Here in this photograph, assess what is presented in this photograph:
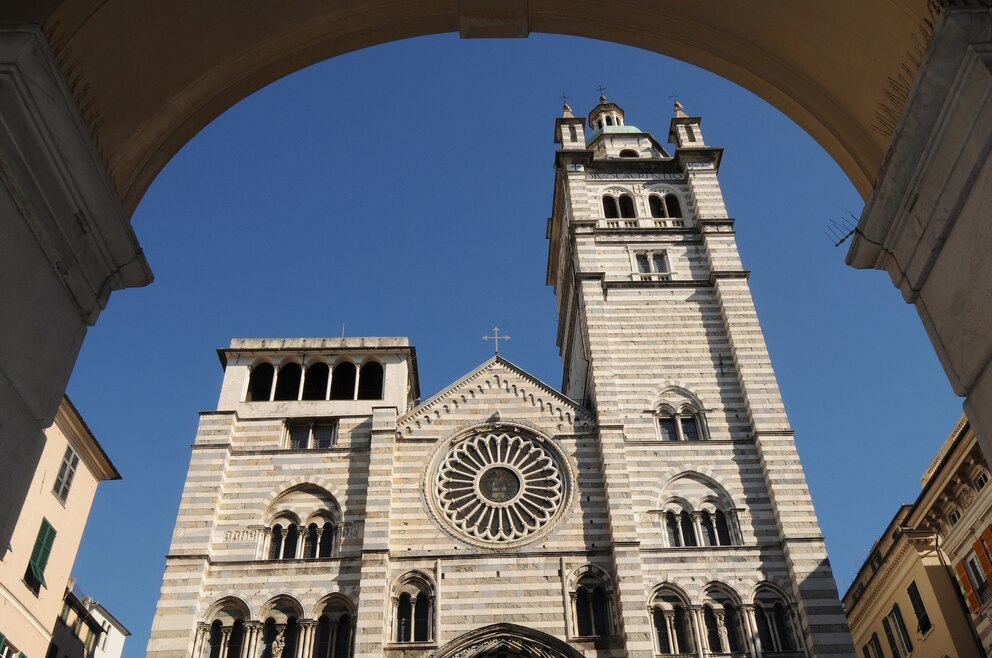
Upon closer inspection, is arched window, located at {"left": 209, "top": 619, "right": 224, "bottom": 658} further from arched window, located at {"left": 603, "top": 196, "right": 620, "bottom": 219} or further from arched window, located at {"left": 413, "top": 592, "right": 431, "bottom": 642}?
arched window, located at {"left": 603, "top": 196, "right": 620, "bottom": 219}

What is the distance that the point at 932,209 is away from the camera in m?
4.97

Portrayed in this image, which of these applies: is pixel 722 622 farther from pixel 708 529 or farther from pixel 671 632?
pixel 708 529

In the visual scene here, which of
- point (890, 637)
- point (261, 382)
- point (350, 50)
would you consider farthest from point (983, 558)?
point (350, 50)

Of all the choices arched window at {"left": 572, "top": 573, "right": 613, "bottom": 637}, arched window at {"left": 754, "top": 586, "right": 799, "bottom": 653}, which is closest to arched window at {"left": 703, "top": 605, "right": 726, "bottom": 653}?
arched window at {"left": 754, "top": 586, "right": 799, "bottom": 653}

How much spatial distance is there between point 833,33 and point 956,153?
5.55ft

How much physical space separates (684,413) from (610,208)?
9.83m

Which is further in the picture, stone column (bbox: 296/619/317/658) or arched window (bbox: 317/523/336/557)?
arched window (bbox: 317/523/336/557)

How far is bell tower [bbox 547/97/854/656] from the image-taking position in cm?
2033

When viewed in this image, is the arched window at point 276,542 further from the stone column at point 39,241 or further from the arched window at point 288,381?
the stone column at point 39,241

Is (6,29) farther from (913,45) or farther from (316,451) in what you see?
(316,451)

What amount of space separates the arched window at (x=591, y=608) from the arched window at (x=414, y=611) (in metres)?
3.60

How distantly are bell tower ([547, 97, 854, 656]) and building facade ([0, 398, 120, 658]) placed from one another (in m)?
13.8

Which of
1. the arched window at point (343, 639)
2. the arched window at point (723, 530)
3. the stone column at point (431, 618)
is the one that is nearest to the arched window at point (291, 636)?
the arched window at point (343, 639)

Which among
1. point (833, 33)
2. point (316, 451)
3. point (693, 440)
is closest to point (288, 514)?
point (316, 451)
